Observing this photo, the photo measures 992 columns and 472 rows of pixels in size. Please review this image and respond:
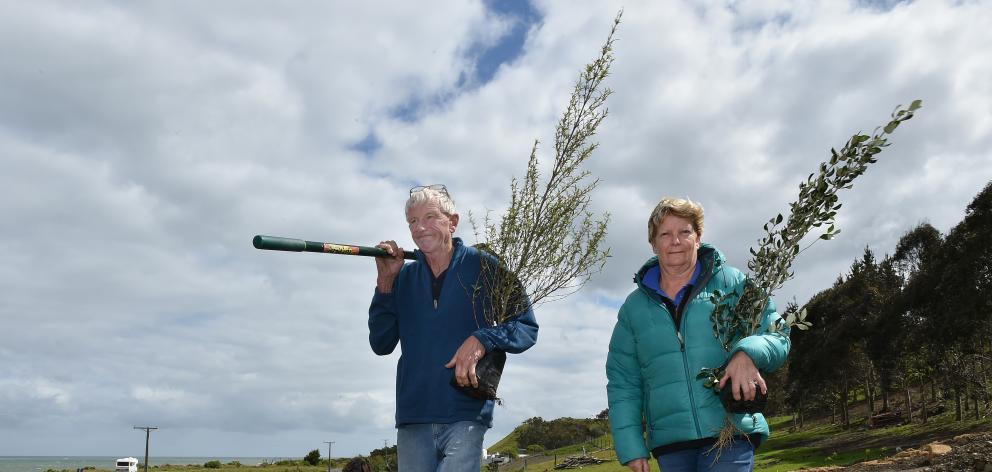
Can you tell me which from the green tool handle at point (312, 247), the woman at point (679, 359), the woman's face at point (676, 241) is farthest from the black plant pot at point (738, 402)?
the green tool handle at point (312, 247)

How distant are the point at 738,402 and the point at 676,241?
1.06 m

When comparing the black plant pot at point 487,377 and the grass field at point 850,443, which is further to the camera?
the grass field at point 850,443

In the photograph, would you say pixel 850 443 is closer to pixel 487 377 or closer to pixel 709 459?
pixel 709 459

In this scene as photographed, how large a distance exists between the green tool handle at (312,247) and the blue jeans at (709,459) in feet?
7.86

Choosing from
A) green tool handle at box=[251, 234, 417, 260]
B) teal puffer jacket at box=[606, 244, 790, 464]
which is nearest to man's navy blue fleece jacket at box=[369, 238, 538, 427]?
green tool handle at box=[251, 234, 417, 260]

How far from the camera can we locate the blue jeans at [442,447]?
4.86m

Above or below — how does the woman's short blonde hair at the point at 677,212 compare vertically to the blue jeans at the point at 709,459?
above

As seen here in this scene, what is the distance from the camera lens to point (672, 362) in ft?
15.1

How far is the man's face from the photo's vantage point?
5.54 meters

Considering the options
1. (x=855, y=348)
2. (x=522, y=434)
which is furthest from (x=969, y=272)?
(x=522, y=434)

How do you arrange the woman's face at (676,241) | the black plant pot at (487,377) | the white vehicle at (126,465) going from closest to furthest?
the woman's face at (676,241)
the black plant pot at (487,377)
the white vehicle at (126,465)

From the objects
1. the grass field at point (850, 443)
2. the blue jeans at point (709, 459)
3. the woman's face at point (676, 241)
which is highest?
the woman's face at point (676, 241)

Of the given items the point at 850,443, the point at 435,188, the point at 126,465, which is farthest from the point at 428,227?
the point at 126,465

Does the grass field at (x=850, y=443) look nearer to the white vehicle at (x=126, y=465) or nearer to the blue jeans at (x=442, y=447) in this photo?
the blue jeans at (x=442, y=447)
